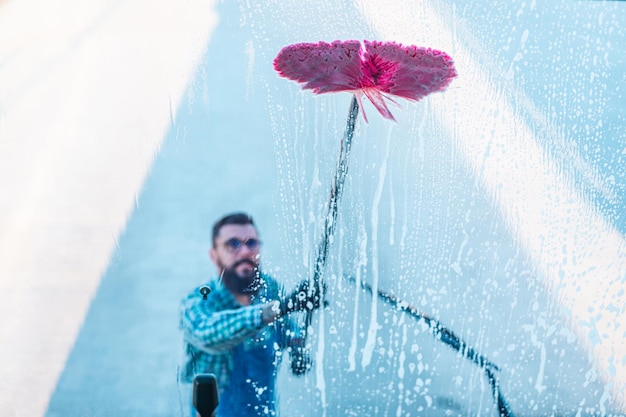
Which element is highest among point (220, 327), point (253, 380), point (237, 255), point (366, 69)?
point (366, 69)

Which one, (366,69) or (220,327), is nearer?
(366,69)

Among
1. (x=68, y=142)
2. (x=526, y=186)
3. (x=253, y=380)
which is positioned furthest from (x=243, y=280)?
(x=526, y=186)

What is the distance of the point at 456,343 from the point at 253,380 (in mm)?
464

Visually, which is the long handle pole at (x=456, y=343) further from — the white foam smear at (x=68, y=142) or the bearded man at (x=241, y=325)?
the white foam smear at (x=68, y=142)

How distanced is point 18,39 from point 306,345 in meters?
0.95

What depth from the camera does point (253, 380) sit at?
4.19ft

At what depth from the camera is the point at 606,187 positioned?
4.53 feet

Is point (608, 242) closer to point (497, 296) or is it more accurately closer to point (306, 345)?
point (497, 296)

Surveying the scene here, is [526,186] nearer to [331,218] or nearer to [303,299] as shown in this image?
[331,218]

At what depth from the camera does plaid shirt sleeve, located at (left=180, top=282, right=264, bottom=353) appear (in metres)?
1.27

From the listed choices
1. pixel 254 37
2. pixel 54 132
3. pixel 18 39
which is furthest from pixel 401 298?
pixel 18 39

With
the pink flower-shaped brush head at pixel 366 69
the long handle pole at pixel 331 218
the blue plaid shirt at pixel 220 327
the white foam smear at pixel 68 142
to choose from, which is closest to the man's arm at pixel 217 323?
the blue plaid shirt at pixel 220 327

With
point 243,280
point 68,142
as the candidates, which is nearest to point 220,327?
point 243,280

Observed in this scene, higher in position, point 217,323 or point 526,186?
point 526,186
